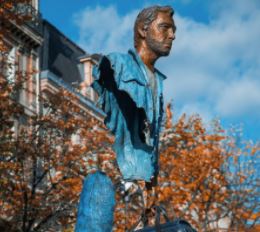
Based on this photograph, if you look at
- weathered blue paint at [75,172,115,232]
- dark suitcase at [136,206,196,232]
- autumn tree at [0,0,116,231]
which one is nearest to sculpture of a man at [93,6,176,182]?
weathered blue paint at [75,172,115,232]

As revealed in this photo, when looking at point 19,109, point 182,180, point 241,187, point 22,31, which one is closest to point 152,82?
point 19,109

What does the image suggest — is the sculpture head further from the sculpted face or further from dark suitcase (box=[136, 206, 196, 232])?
dark suitcase (box=[136, 206, 196, 232])

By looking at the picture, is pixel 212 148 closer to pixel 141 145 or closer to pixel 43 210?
pixel 43 210

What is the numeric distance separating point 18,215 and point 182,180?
6.15 m

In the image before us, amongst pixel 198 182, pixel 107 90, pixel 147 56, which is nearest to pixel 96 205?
pixel 107 90

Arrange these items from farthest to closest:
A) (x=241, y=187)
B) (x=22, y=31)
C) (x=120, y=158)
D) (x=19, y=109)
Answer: (x=22, y=31) → (x=241, y=187) → (x=19, y=109) → (x=120, y=158)

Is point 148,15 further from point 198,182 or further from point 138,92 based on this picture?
point 198,182

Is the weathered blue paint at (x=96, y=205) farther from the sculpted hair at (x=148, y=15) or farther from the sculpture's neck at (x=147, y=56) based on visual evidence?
the sculpted hair at (x=148, y=15)

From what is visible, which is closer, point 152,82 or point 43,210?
point 152,82

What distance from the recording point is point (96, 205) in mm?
4352

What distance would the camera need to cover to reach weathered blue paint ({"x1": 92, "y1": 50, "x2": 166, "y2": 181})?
4.76 m

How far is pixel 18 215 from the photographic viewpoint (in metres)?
18.7

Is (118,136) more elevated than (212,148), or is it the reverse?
(212,148)

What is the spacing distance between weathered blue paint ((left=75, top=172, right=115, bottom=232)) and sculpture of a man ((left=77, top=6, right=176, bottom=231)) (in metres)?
0.35
